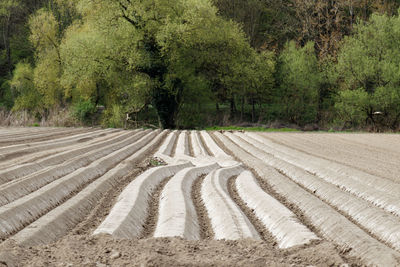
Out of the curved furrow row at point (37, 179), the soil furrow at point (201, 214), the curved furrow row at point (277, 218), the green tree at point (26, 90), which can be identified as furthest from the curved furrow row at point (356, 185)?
the green tree at point (26, 90)

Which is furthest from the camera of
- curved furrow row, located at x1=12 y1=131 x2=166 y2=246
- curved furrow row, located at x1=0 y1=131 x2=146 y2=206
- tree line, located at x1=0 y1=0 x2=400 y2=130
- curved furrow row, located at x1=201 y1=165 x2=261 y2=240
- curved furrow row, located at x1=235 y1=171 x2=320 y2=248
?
tree line, located at x1=0 y1=0 x2=400 y2=130

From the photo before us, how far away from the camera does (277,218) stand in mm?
3885

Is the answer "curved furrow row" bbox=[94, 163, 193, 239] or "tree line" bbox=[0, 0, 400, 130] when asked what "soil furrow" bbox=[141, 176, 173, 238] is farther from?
"tree line" bbox=[0, 0, 400, 130]

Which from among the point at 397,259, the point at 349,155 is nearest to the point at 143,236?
the point at 397,259

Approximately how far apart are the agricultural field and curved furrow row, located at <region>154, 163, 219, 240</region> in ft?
0.05

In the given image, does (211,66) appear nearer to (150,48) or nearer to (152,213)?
(150,48)

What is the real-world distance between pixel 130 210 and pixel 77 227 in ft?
1.82

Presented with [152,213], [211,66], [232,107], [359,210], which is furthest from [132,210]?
[232,107]

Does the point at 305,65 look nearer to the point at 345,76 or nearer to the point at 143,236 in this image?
the point at 345,76

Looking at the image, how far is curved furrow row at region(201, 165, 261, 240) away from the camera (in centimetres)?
339

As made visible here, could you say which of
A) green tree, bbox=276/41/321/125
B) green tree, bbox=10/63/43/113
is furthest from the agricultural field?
green tree, bbox=10/63/43/113

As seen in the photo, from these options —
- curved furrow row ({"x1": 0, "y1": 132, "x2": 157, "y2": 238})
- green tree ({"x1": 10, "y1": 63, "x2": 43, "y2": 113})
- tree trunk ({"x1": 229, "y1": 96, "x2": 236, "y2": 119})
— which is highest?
green tree ({"x1": 10, "y1": 63, "x2": 43, "y2": 113})

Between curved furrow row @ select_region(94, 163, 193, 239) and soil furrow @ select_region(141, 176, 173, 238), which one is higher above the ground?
curved furrow row @ select_region(94, 163, 193, 239)

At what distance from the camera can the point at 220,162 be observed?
7.82m
